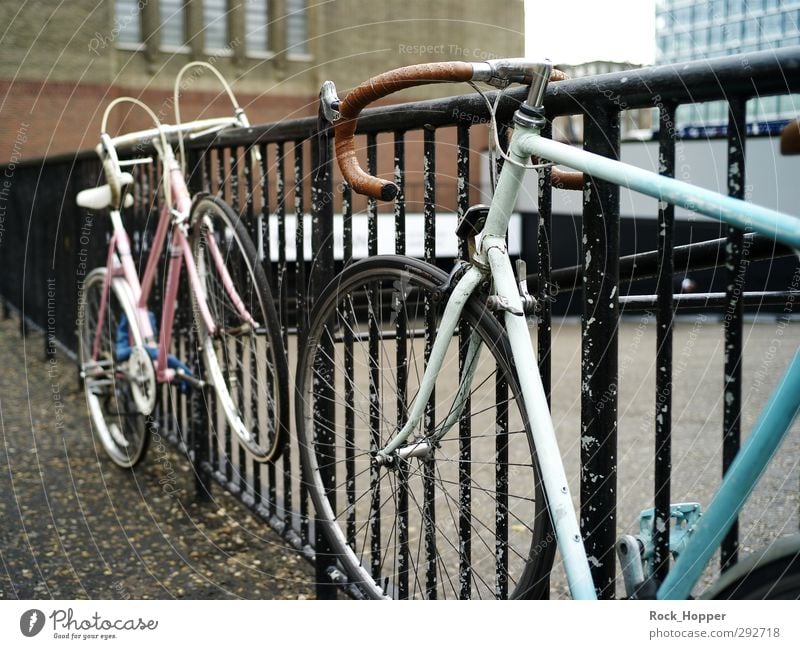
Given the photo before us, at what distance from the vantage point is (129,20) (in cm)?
286

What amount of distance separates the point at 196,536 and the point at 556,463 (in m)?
1.88

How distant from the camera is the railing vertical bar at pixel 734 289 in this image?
3.92 ft

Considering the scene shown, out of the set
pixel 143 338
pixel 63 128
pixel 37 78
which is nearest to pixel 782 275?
pixel 143 338

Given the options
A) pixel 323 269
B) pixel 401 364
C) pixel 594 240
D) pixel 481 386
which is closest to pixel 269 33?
pixel 323 269

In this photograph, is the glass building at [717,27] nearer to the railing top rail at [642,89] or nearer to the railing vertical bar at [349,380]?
the railing top rail at [642,89]

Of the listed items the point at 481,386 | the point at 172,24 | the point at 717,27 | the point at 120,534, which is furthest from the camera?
the point at 172,24

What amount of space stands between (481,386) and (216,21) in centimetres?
202

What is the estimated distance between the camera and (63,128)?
9992 mm

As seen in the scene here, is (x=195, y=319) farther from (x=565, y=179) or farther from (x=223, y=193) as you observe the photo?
(x=565, y=179)

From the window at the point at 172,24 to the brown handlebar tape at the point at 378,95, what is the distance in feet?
5.16

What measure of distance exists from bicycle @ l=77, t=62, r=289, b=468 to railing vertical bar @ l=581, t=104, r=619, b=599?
1.26 meters

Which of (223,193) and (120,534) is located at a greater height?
(223,193)
